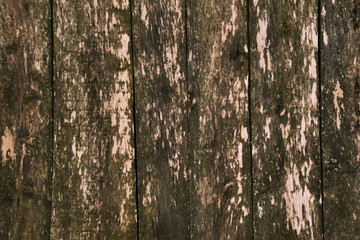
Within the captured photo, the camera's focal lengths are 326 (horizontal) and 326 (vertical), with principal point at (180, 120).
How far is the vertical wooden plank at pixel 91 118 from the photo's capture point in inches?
42.9

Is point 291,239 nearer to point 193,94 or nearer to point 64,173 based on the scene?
point 193,94

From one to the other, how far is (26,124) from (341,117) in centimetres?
107

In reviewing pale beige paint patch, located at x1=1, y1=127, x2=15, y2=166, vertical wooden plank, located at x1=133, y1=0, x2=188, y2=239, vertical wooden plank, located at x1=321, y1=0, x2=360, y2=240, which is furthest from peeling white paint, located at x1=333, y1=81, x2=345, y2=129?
pale beige paint patch, located at x1=1, y1=127, x2=15, y2=166

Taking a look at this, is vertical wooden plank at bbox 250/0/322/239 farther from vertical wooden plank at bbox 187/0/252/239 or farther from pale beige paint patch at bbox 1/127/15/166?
pale beige paint patch at bbox 1/127/15/166

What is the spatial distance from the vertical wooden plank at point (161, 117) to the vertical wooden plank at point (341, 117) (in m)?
0.49

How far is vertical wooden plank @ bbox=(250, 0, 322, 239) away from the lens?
1.12 meters

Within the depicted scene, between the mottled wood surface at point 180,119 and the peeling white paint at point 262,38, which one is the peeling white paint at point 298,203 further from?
the peeling white paint at point 262,38

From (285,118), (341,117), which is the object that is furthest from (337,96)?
(285,118)

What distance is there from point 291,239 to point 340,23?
770mm

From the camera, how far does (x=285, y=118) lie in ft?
3.71

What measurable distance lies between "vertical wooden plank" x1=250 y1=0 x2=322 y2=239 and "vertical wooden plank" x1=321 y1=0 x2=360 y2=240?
4cm


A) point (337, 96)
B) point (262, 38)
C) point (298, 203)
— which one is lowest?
point (298, 203)

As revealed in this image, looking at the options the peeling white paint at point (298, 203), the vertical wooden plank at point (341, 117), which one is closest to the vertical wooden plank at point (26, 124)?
the peeling white paint at point (298, 203)

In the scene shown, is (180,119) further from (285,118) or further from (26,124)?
(26,124)
